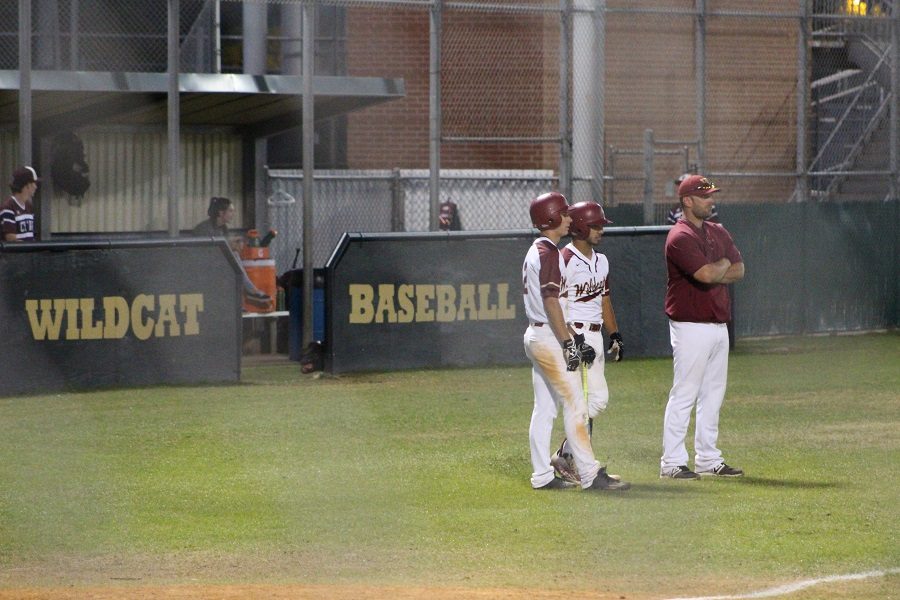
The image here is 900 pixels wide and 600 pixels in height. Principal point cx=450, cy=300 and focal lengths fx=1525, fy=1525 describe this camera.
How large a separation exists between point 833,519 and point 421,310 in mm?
7641

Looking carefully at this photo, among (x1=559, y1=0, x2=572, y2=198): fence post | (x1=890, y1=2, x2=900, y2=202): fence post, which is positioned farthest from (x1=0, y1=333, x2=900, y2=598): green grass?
(x1=890, y1=2, x2=900, y2=202): fence post

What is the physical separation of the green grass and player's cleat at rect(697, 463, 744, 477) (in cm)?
17

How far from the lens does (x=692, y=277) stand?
9.12 meters

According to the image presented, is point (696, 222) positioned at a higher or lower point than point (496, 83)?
lower

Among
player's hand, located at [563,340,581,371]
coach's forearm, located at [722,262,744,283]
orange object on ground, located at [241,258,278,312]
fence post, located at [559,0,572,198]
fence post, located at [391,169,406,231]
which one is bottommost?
player's hand, located at [563,340,581,371]

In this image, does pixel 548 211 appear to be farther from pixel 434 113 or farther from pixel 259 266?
pixel 259 266

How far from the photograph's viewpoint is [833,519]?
25.9 ft

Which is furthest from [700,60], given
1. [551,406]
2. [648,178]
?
[551,406]

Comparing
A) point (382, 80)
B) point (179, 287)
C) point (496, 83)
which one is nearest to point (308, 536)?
A: point (179, 287)

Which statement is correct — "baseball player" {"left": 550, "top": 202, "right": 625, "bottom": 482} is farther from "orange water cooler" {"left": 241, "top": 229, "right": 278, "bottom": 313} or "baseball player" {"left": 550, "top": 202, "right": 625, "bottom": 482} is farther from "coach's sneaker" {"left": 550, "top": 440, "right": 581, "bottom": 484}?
"orange water cooler" {"left": 241, "top": 229, "right": 278, "bottom": 313}

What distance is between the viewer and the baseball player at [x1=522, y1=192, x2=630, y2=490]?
28.3 feet

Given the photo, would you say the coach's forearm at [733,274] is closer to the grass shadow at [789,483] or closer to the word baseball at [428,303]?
the grass shadow at [789,483]

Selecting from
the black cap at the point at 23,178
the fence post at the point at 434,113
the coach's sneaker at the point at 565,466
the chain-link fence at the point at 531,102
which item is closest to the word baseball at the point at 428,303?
the fence post at the point at 434,113

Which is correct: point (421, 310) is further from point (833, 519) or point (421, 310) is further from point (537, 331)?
point (833, 519)
